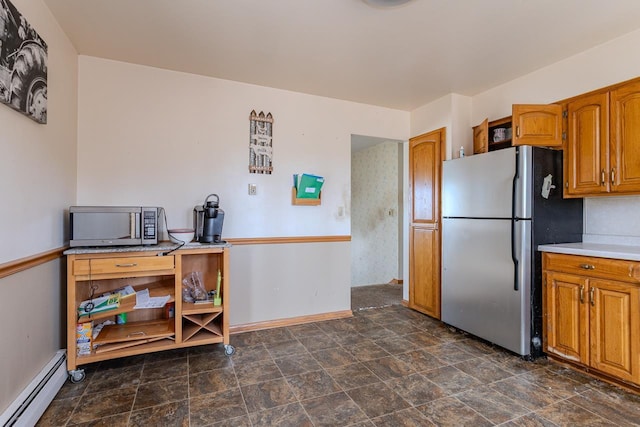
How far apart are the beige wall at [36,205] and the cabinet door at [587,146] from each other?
11.9 feet

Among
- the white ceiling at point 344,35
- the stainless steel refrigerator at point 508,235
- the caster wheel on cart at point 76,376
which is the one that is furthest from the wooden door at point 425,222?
the caster wheel on cart at point 76,376

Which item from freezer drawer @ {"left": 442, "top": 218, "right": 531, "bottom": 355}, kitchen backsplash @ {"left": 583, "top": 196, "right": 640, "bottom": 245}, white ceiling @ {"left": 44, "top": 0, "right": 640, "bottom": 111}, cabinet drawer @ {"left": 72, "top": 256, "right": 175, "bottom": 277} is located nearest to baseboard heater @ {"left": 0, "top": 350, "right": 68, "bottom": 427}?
cabinet drawer @ {"left": 72, "top": 256, "right": 175, "bottom": 277}

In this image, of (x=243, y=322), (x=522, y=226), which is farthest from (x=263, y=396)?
(x=522, y=226)

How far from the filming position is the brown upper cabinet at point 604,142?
7.04 ft

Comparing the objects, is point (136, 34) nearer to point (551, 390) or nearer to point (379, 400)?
point (379, 400)

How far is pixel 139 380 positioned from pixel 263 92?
262cm

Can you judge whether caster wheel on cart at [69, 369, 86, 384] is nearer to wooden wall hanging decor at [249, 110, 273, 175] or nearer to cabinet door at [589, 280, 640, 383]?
wooden wall hanging decor at [249, 110, 273, 175]

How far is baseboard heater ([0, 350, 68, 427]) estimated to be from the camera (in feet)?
5.04

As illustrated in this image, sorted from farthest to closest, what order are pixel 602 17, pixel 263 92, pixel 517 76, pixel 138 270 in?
pixel 263 92 < pixel 517 76 < pixel 138 270 < pixel 602 17

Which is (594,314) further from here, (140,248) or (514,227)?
(140,248)

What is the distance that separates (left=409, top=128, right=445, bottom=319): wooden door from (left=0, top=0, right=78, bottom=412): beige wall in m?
3.27

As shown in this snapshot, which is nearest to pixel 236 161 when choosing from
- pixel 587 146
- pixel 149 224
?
pixel 149 224

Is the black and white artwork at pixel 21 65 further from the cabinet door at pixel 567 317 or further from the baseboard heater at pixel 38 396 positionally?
the cabinet door at pixel 567 317

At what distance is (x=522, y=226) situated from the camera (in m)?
2.43
